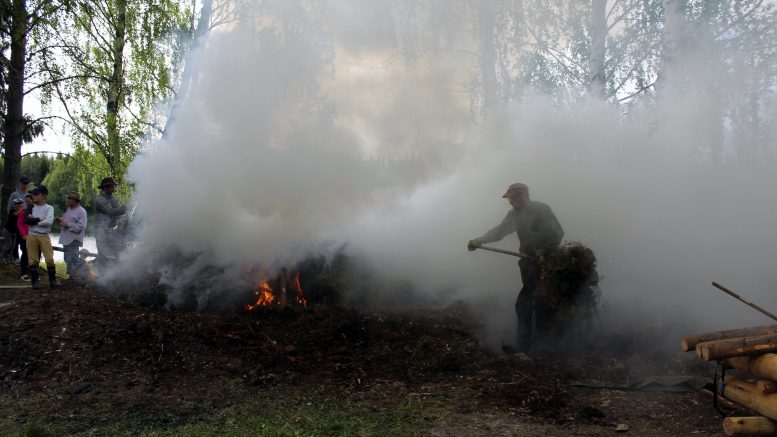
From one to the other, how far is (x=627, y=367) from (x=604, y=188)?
4304 mm

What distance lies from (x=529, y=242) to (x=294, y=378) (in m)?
3.51

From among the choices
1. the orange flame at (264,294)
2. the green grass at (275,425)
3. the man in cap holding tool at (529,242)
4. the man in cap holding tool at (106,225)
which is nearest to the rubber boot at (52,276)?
the man in cap holding tool at (106,225)

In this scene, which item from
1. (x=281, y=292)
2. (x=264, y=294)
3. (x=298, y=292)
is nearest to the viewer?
(x=264, y=294)

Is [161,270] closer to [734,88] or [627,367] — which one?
[627,367]

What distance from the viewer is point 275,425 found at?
425cm

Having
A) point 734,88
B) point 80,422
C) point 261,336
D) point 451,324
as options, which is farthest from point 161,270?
point 734,88

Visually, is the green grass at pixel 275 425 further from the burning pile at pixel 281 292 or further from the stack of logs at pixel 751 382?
the burning pile at pixel 281 292

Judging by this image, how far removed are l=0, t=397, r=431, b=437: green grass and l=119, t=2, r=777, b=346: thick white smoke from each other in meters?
3.46

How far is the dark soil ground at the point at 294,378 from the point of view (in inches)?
169

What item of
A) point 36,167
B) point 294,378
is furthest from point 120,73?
point 36,167

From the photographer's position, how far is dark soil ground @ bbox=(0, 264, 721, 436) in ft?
14.1

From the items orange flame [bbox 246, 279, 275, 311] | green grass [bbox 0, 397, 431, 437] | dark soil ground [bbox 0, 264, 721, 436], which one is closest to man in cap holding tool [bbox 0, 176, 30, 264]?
→ dark soil ground [bbox 0, 264, 721, 436]

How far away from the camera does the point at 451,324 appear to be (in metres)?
7.42

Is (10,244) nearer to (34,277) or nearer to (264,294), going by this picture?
(34,277)
